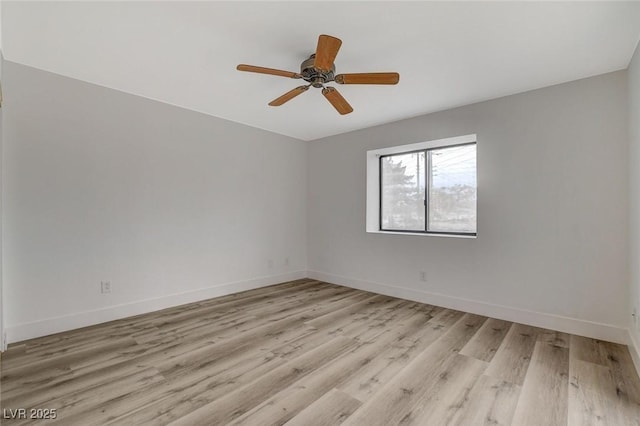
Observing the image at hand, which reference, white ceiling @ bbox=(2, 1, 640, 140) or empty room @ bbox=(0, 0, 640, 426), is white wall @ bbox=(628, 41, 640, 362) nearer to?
empty room @ bbox=(0, 0, 640, 426)

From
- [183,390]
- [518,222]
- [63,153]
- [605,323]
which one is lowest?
[183,390]

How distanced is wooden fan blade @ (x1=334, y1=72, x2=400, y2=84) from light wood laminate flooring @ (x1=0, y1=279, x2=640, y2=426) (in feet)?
7.05

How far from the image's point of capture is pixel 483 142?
324 centimetres

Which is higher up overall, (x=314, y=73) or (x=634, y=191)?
(x=314, y=73)

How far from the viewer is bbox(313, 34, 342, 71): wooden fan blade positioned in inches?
67.2

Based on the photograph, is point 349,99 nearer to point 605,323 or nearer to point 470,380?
point 470,380

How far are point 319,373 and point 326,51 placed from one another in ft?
7.27

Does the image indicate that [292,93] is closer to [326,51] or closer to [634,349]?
[326,51]

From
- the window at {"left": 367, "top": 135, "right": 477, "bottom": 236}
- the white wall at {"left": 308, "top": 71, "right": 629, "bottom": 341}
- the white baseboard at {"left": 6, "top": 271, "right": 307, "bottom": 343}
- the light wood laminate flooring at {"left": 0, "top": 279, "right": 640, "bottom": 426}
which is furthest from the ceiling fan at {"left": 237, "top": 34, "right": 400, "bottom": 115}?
the white baseboard at {"left": 6, "top": 271, "right": 307, "bottom": 343}

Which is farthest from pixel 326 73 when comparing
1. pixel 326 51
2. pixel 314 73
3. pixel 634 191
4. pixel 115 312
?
pixel 115 312

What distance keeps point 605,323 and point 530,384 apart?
133 centimetres

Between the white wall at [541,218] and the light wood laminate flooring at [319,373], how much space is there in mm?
322

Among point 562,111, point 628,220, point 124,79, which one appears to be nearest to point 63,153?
point 124,79

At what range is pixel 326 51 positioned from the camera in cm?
183
